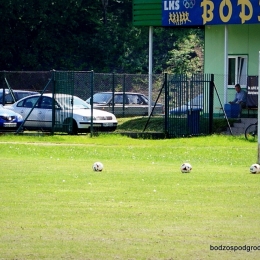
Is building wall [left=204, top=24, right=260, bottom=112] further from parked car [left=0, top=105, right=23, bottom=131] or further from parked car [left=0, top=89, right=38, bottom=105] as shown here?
parked car [left=0, top=89, right=38, bottom=105]

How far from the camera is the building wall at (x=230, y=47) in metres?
36.2

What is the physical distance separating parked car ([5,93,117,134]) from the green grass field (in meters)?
8.37

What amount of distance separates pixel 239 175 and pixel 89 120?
1525 cm

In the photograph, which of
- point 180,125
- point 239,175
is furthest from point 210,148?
point 239,175

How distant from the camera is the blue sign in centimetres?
3450

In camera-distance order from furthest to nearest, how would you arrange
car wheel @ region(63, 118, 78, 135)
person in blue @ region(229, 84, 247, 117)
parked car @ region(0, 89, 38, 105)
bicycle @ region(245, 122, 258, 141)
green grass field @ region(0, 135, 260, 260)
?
parked car @ region(0, 89, 38, 105) < person in blue @ region(229, 84, 247, 117) < car wheel @ region(63, 118, 78, 135) < bicycle @ region(245, 122, 258, 141) < green grass field @ region(0, 135, 260, 260)

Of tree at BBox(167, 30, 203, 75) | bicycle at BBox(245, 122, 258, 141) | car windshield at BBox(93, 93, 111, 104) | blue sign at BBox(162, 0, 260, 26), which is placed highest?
blue sign at BBox(162, 0, 260, 26)

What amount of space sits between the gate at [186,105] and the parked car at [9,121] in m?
5.76

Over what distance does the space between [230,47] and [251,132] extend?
25.1ft

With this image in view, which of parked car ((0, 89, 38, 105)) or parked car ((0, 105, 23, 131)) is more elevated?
parked car ((0, 89, 38, 105))

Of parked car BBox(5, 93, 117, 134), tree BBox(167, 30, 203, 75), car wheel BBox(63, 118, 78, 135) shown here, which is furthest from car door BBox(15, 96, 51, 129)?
tree BBox(167, 30, 203, 75)

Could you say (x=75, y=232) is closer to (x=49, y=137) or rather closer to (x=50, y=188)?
(x=50, y=188)

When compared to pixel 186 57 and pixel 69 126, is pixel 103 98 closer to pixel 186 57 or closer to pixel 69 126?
pixel 69 126

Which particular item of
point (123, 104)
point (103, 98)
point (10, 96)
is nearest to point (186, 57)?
point (123, 104)
